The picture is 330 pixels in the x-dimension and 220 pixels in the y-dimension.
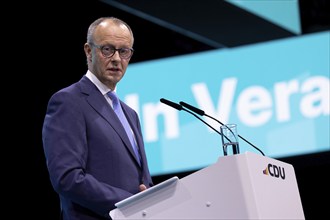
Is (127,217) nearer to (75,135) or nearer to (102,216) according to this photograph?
(102,216)

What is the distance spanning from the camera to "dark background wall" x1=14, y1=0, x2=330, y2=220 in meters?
5.54

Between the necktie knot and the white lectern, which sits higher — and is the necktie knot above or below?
above

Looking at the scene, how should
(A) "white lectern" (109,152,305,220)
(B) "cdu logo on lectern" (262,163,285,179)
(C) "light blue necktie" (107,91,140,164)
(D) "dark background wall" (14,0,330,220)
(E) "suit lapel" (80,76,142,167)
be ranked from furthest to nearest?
(D) "dark background wall" (14,0,330,220), (C) "light blue necktie" (107,91,140,164), (E) "suit lapel" (80,76,142,167), (B) "cdu logo on lectern" (262,163,285,179), (A) "white lectern" (109,152,305,220)

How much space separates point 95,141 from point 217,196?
0.53 m

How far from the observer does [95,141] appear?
7.83ft

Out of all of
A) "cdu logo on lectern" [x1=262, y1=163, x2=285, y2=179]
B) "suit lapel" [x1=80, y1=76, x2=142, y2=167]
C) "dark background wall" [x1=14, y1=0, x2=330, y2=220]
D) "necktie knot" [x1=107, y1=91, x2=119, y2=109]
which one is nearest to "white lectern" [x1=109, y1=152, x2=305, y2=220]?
"cdu logo on lectern" [x1=262, y1=163, x2=285, y2=179]

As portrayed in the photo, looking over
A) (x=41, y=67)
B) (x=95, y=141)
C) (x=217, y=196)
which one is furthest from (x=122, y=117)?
(x=41, y=67)

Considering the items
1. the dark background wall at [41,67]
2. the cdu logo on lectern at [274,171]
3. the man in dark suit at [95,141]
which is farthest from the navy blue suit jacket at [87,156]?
the dark background wall at [41,67]

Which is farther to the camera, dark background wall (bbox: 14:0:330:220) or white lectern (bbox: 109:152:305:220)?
dark background wall (bbox: 14:0:330:220)

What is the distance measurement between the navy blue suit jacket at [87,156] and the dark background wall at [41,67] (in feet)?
10.4

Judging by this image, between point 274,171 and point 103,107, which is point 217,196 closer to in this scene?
point 274,171

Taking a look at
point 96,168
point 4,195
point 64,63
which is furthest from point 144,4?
point 96,168

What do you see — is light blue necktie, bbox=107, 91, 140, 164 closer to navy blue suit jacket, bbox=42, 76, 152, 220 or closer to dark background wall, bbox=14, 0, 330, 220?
navy blue suit jacket, bbox=42, 76, 152, 220

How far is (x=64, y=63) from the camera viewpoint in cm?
570
